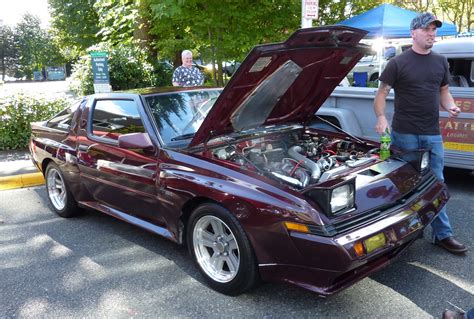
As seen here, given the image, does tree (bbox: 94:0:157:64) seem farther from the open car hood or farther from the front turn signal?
the front turn signal

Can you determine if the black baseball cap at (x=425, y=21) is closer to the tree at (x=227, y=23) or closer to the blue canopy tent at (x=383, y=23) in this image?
the tree at (x=227, y=23)

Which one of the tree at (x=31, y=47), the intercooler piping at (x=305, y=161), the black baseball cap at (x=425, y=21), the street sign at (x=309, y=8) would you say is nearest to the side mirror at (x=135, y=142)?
the intercooler piping at (x=305, y=161)

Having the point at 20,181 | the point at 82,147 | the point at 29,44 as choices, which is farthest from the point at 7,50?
the point at 82,147

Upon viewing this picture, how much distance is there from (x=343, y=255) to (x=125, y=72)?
951 centimetres

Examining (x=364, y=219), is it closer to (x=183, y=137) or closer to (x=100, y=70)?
(x=183, y=137)

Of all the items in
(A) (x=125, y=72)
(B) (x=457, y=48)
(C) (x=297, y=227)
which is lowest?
(C) (x=297, y=227)

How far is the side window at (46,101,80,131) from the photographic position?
4.80m

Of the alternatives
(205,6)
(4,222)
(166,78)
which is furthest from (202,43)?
(4,222)

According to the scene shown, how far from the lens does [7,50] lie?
200 feet

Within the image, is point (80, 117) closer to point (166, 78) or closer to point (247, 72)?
point (247, 72)

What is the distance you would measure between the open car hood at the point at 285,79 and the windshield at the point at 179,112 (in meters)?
0.33

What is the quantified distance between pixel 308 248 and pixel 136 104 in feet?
6.93

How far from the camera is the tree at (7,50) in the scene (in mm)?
60281

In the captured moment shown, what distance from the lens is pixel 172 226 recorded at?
3.49 metres
